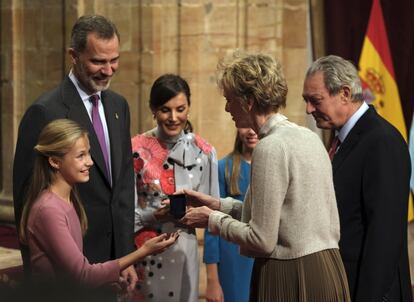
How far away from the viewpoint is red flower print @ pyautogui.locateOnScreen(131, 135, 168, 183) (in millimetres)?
3740

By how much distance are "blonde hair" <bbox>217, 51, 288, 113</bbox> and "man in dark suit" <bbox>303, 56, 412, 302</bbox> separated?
468mm

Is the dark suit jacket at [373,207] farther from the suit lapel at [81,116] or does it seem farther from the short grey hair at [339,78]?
the suit lapel at [81,116]

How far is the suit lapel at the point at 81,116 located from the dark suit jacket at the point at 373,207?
85 centimetres

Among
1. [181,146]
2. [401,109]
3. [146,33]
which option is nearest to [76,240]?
[181,146]

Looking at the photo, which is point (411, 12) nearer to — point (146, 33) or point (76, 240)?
point (146, 33)

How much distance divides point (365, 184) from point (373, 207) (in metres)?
0.09

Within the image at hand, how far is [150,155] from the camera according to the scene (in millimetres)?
3787

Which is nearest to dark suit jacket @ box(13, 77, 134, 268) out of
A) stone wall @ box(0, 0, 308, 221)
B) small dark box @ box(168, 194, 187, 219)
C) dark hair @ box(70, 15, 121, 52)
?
dark hair @ box(70, 15, 121, 52)

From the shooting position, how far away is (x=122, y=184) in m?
3.09

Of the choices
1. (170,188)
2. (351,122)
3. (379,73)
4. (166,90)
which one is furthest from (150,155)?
(379,73)

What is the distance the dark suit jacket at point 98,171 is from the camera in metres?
2.79

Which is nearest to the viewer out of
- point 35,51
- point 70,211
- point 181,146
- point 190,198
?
point 70,211

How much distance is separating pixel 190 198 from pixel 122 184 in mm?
286

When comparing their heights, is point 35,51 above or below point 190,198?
above
